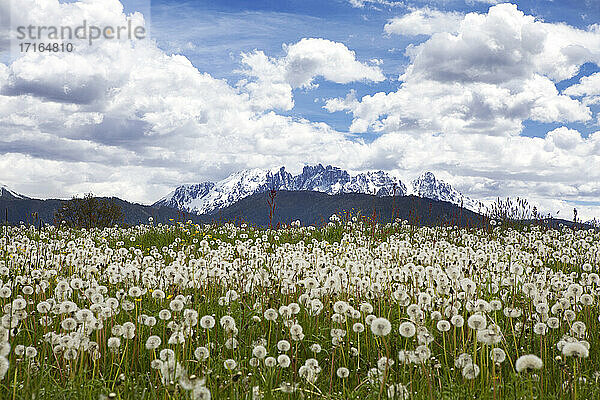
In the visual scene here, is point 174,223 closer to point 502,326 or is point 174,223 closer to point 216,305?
point 216,305

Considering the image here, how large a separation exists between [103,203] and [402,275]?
36839 mm

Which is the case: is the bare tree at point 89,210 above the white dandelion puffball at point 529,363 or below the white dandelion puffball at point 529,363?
above

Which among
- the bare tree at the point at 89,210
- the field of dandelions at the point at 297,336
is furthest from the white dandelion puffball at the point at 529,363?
the bare tree at the point at 89,210

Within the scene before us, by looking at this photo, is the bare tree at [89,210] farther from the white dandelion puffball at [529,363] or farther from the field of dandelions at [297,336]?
the white dandelion puffball at [529,363]

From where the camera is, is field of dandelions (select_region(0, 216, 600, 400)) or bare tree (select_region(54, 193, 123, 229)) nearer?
field of dandelions (select_region(0, 216, 600, 400))

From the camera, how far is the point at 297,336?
4.01 metres

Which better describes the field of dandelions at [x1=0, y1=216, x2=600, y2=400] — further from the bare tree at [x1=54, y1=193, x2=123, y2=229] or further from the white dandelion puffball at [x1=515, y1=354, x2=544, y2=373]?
the bare tree at [x1=54, y1=193, x2=123, y2=229]

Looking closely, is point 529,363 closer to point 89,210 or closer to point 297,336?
point 297,336

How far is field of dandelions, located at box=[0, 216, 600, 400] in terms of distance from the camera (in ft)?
11.4

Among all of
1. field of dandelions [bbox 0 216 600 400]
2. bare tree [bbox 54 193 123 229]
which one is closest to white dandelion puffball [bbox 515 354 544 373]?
field of dandelions [bbox 0 216 600 400]

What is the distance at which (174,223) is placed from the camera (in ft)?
61.8

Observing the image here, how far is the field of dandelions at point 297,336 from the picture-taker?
11.4 feet

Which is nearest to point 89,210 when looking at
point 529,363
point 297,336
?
point 297,336

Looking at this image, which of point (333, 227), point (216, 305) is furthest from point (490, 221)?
point (216, 305)
